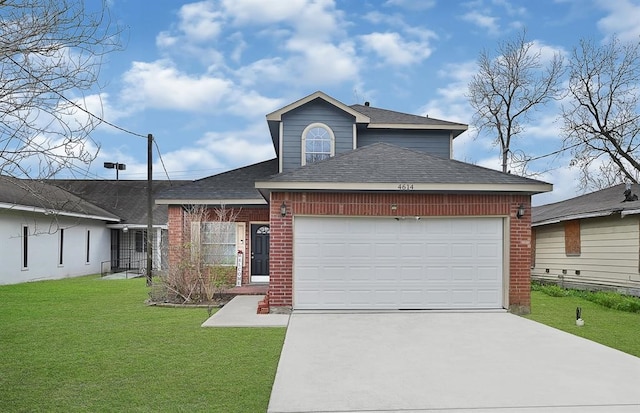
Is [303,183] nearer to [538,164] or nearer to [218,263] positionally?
[218,263]

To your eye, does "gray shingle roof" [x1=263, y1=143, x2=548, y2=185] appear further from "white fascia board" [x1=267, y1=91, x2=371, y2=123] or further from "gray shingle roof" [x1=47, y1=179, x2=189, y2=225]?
→ "gray shingle roof" [x1=47, y1=179, x2=189, y2=225]

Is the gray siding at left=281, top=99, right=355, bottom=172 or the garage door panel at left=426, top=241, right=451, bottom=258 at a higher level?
the gray siding at left=281, top=99, right=355, bottom=172

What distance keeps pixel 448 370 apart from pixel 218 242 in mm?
8978

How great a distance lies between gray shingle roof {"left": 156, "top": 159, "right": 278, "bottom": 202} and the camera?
51.9 feet

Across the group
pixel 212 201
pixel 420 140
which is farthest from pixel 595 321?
pixel 212 201

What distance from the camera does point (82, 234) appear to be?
22.9 m

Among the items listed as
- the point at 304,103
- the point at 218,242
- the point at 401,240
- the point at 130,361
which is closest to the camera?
the point at 130,361

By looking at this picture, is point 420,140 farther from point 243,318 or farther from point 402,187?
point 243,318

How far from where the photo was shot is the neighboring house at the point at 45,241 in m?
17.4

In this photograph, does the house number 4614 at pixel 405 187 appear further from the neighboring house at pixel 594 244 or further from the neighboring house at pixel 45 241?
the neighboring house at pixel 45 241

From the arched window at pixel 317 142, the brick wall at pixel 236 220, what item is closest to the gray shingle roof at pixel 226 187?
the brick wall at pixel 236 220

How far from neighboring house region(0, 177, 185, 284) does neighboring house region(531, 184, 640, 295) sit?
A: 13.4m

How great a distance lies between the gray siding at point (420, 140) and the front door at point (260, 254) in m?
4.47

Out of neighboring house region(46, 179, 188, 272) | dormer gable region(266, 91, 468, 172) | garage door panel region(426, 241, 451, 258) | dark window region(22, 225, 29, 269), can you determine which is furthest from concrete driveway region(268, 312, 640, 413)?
neighboring house region(46, 179, 188, 272)
